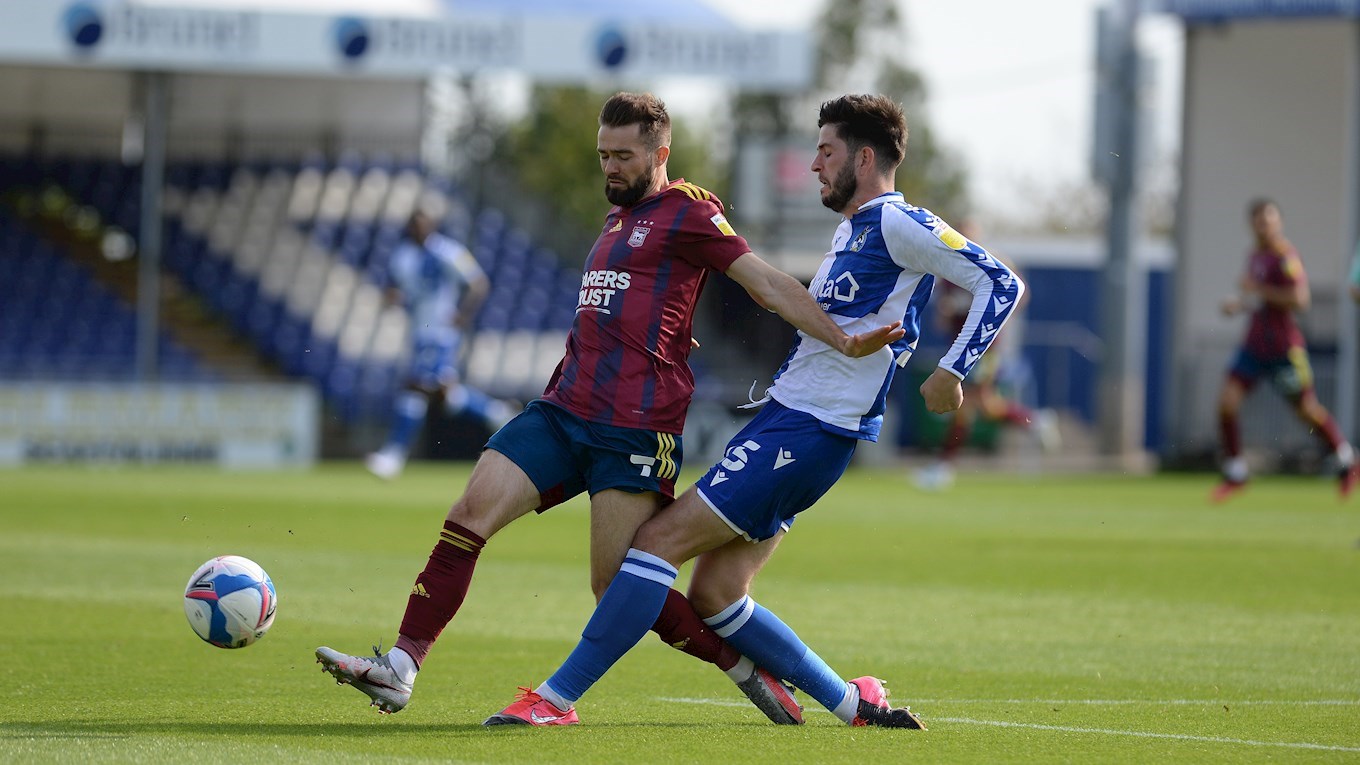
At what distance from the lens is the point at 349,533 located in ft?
46.9

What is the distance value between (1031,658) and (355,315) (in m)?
24.1

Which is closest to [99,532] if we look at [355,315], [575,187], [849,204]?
[849,204]

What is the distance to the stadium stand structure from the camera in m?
29.6

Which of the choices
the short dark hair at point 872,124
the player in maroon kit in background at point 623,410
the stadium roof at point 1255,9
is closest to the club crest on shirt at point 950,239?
the short dark hair at point 872,124

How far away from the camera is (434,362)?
20953 mm

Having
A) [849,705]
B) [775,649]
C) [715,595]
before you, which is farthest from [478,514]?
[849,705]

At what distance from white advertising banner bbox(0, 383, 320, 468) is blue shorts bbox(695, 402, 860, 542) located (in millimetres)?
20159

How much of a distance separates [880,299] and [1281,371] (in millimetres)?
11652

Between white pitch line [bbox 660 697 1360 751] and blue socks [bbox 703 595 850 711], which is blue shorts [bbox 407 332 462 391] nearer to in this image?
white pitch line [bbox 660 697 1360 751]

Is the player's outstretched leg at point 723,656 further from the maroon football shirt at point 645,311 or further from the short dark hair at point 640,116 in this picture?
the short dark hair at point 640,116

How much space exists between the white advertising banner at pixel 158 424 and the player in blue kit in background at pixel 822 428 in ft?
65.6

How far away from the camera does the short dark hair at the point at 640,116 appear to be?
6172 millimetres

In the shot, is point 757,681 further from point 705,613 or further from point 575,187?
point 575,187

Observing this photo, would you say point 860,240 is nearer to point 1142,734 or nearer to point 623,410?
point 623,410
